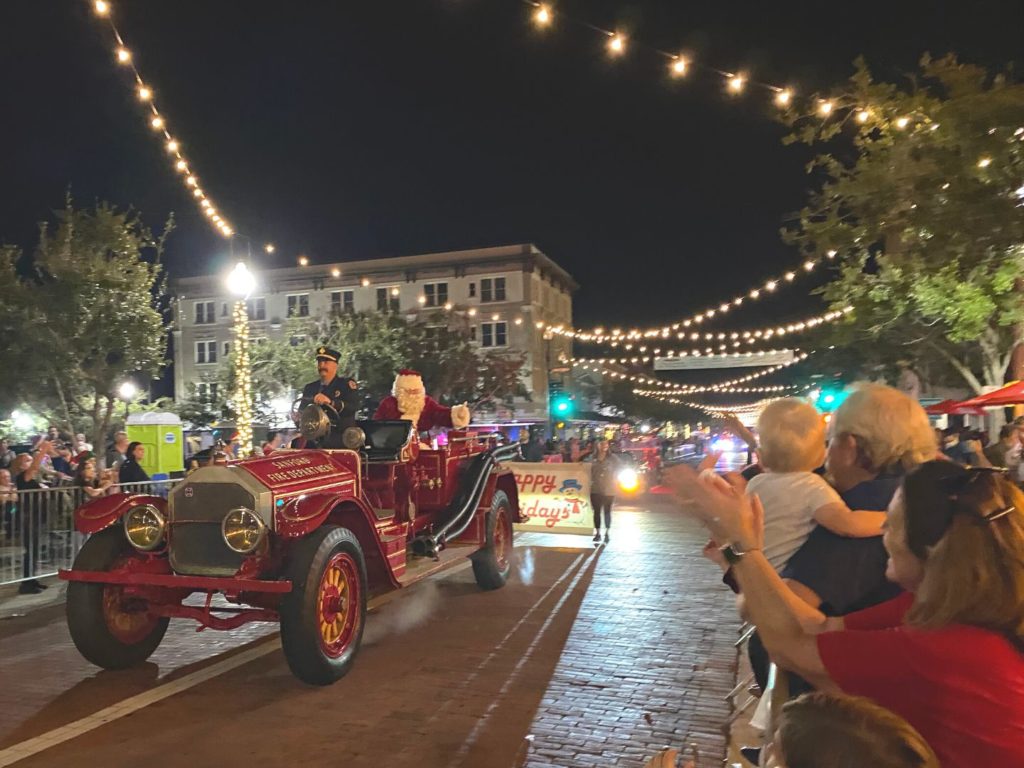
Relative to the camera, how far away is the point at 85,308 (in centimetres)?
1259

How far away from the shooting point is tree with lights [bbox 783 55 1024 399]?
738 centimetres

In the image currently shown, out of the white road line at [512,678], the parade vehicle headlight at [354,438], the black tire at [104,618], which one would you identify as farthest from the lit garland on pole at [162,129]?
the white road line at [512,678]

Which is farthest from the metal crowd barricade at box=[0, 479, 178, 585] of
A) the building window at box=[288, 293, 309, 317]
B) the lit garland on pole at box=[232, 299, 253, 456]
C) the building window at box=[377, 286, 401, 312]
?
the building window at box=[288, 293, 309, 317]

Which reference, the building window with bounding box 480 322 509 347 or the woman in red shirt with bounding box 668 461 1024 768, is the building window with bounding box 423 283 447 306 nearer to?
the building window with bounding box 480 322 509 347

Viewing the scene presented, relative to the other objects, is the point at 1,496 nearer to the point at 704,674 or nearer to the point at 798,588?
the point at 704,674

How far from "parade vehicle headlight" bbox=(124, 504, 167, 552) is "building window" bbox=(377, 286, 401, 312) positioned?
2458 cm

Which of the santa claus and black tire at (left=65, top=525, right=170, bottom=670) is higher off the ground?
the santa claus

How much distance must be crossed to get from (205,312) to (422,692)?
41.6m

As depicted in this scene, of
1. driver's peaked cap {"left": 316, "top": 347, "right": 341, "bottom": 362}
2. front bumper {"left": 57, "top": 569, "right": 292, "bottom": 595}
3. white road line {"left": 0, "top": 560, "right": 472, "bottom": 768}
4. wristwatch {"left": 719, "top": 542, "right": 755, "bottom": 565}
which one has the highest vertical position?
driver's peaked cap {"left": 316, "top": 347, "right": 341, "bottom": 362}

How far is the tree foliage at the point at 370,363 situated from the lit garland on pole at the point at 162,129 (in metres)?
13.3

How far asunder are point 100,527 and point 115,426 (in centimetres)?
1150

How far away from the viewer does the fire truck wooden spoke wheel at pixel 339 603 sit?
5496 millimetres

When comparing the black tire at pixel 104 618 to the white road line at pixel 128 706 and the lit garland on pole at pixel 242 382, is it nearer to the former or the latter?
the white road line at pixel 128 706

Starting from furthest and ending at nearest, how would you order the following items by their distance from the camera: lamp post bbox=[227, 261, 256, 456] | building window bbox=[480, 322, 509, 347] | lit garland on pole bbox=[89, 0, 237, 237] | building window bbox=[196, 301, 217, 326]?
building window bbox=[196, 301, 217, 326], building window bbox=[480, 322, 509, 347], lamp post bbox=[227, 261, 256, 456], lit garland on pole bbox=[89, 0, 237, 237]
